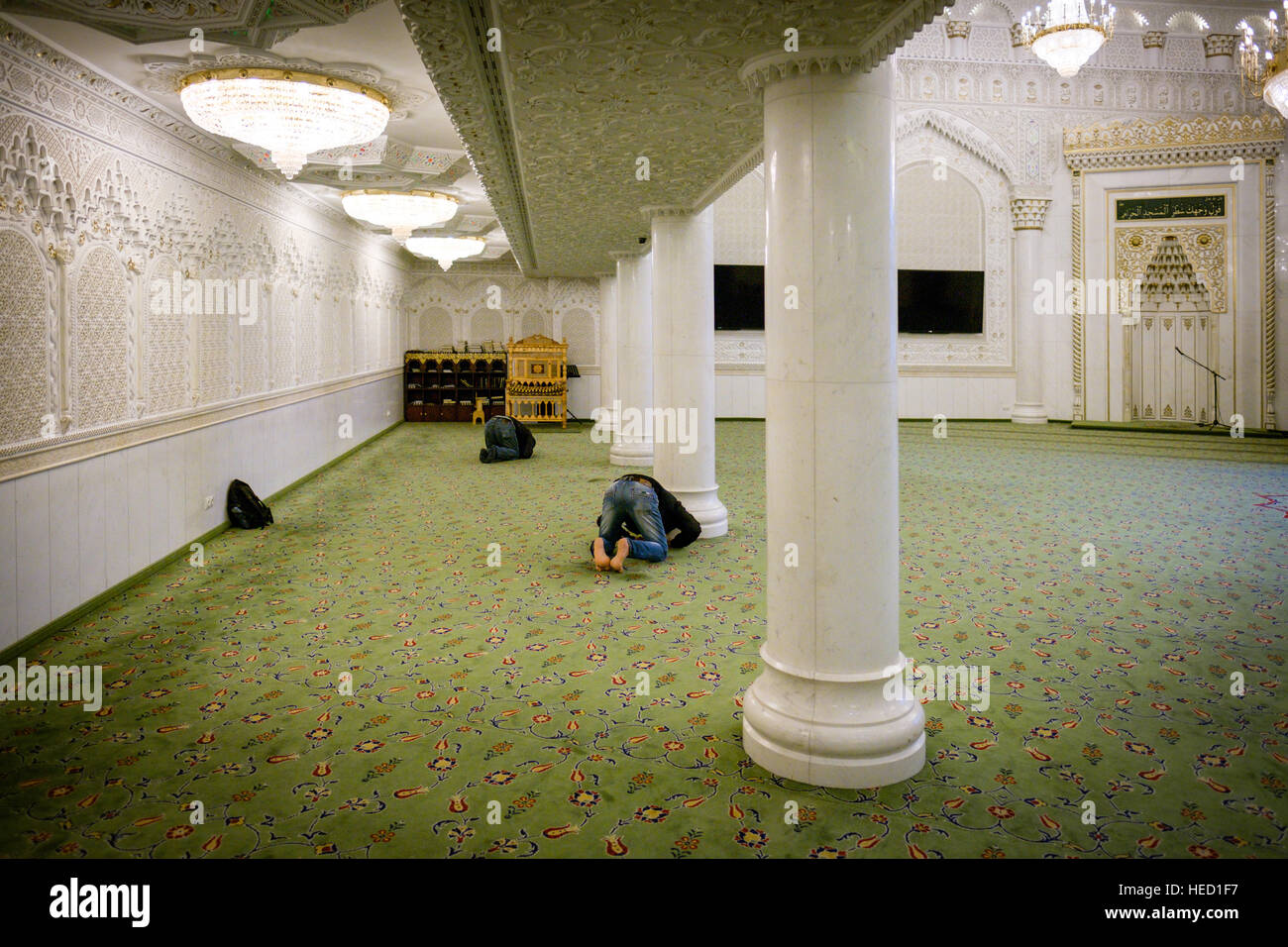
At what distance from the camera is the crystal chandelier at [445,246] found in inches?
428

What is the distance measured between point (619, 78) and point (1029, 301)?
12.1m

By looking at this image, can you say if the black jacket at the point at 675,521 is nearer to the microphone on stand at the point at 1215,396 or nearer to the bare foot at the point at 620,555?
the bare foot at the point at 620,555

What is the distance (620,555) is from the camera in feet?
16.9

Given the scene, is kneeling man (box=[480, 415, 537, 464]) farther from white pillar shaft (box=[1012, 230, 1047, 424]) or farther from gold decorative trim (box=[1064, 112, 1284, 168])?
gold decorative trim (box=[1064, 112, 1284, 168])

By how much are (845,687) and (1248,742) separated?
1.33m

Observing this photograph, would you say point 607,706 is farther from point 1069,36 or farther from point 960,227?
point 960,227

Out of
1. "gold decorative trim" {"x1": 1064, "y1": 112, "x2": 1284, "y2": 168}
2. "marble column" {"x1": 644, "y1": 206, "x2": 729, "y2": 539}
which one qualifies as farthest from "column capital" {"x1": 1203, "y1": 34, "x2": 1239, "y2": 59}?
"marble column" {"x1": 644, "y1": 206, "x2": 729, "y2": 539}

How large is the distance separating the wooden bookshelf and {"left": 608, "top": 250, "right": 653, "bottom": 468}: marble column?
5.93 meters

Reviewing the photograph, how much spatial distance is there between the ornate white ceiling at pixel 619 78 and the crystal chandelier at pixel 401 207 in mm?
1852

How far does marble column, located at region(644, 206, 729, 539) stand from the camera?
6.28 meters

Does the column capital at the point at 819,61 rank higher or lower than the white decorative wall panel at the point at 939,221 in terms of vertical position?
lower

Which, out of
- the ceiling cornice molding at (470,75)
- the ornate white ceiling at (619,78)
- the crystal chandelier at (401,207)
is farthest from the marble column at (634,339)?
the ceiling cornice molding at (470,75)

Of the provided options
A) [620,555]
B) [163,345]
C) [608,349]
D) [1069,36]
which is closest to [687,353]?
[620,555]
